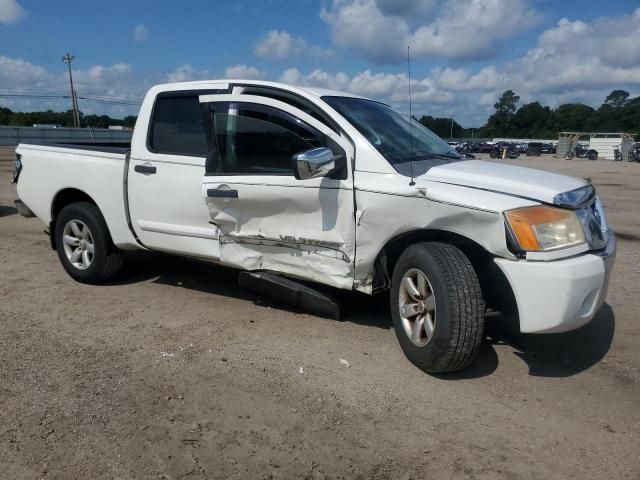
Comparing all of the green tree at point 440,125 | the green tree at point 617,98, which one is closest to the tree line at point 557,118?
the green tree at point 617,98

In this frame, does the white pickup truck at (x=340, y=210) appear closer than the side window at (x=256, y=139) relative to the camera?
Yes

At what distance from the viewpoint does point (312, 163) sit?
371cm

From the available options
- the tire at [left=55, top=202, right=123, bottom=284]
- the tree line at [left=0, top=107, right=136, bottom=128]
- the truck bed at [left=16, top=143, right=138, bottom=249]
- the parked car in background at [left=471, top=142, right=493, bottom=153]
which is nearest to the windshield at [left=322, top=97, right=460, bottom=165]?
the truck bed at [left=16, top=143, right=138, bottom=249]

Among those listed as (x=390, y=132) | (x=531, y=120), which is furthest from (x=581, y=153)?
(x=531, y=120)

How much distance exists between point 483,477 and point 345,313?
2.27 meters

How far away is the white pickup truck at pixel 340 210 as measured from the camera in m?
3.34

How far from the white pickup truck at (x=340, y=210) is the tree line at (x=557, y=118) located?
12083 cm

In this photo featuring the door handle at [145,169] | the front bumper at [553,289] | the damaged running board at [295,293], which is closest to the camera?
the front bumper at [553,289]

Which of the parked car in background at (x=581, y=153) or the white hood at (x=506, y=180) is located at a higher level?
the white hood at (x=506, y=180)

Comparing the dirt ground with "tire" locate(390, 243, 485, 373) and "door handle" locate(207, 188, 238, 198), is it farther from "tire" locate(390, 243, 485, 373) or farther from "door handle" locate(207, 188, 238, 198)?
"door handle" locate(207, 188, 238, 198)

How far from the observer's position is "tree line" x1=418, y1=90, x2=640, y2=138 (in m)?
120

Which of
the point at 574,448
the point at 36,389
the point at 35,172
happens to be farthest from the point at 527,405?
the point at 35,172

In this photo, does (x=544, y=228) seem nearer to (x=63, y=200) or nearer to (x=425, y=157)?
(x=425, y=157)

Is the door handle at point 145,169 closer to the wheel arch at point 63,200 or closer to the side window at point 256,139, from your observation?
the side window at point 256,139
